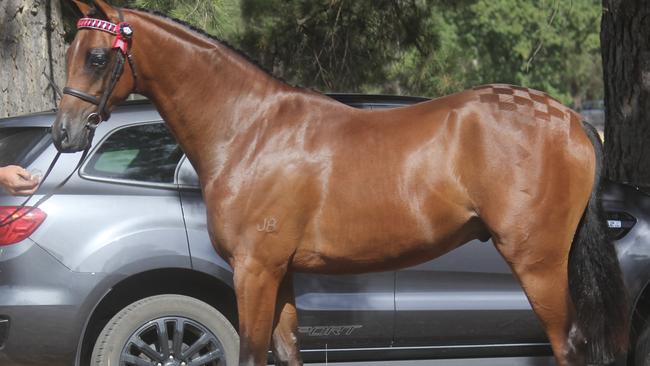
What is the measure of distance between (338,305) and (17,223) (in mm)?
1720

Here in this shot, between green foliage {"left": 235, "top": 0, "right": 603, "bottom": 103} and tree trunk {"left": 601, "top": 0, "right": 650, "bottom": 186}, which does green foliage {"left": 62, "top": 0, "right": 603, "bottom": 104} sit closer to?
green foliage {"left": 235, "top": 0, "right": 603, "bottom": 103}

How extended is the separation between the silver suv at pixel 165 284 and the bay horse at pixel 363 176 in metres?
0.77

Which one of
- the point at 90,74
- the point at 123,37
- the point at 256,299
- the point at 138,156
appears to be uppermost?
the point at 123,37

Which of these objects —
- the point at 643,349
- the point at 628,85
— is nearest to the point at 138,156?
the point at 643,349

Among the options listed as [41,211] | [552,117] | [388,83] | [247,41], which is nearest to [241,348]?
[41,211]

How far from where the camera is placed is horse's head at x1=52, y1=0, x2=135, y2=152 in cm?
355

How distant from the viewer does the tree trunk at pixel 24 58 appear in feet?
20.8

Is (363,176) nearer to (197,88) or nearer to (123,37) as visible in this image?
(197,88)

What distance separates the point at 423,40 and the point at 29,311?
17.4ft

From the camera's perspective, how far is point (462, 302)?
4672 millimetres

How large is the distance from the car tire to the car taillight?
3317 millimetres

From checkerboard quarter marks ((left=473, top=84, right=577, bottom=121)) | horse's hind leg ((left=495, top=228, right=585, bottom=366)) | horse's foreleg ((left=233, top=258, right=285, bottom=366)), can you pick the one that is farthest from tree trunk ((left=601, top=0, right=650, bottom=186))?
horse's foreleg ((left=233, top=258, right=285, bottom=366))

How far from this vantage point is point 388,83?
948 cm

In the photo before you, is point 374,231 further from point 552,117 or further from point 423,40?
point 423,40
